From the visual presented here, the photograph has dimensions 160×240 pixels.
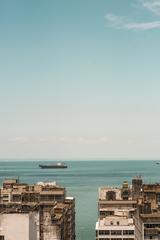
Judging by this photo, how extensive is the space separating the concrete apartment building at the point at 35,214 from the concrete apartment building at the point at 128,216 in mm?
6250

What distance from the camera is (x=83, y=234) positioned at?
417 feet

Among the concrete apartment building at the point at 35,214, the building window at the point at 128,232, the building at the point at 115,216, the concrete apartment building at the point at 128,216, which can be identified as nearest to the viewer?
the concrete apartment building at the point at 35,214

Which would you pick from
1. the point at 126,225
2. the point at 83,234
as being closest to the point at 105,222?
the point at 126,225

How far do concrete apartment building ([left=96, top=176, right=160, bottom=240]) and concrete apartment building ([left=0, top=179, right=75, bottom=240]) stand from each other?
20.5 feet

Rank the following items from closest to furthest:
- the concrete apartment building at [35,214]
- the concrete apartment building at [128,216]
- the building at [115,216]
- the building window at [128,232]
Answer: the concrete apartment building at [35,214] → the concrete apartment building at [128,216] → the building window at [128,232] → the building at [115,216]

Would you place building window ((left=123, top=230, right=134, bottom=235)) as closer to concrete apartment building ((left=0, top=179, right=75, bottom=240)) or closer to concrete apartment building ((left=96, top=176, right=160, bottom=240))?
concrete apartment building ((left=96, top=176, right=160, bottom=240))

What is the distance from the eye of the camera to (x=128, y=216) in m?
95.9

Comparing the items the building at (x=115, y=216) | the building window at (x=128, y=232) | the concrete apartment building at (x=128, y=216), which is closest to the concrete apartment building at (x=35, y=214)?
the building at (x=115, y=216)

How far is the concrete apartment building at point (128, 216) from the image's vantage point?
70.7 meters

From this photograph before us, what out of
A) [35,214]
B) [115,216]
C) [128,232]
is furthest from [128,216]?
[35,214]

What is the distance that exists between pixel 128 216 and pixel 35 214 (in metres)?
28.1

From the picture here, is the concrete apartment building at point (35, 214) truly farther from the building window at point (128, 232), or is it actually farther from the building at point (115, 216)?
the building window at point (128, 232)

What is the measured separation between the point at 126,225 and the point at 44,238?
1356 cm

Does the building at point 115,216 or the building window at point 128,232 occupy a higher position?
the building at point 115,216
